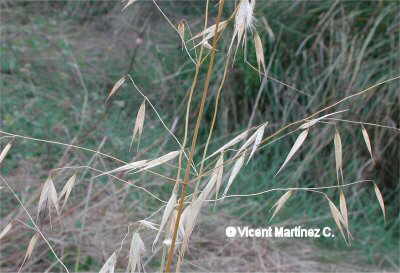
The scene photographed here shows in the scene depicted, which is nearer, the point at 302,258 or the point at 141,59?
the point at 302,258

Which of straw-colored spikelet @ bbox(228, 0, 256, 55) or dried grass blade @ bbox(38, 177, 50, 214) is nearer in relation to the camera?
straw-colored spikelet @ bbox(228, 0, 256, 55)

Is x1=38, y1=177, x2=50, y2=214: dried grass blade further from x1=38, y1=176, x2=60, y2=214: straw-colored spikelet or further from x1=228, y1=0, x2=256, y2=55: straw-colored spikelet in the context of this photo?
x1=228, y1=0, x2=256, y2=55: straw-colored spikelet

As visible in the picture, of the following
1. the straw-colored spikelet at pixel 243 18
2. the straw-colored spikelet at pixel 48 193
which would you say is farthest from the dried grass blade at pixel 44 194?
the straw-colored spikelet at pixel 243 18

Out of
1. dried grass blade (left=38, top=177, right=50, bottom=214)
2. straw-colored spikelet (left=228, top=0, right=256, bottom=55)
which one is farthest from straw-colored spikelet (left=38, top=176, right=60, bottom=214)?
straw-colored spikelet (left=228, top=0, right=256, bottom=55)

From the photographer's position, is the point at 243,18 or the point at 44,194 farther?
the point at 44,194

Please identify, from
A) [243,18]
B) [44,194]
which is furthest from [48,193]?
[243,18]

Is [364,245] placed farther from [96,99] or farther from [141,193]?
[96,99]

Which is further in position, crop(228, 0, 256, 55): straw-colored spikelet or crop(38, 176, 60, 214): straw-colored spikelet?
crop(38, 176, 60, 214): straw-colored spikelet

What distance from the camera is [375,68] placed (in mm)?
3584

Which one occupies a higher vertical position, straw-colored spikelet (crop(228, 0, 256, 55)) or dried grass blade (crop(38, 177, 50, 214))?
straw-colored spikelet (crop(228, 0, 256, 55))

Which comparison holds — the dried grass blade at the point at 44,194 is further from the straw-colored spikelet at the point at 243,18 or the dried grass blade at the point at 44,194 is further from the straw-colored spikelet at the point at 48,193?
the straw-colored spikelet at the point at 243,18

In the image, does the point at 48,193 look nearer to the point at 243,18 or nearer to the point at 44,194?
the point at 44,194

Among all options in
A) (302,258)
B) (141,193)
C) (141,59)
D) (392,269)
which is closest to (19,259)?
(141,193)

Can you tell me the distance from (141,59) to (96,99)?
503 mm
